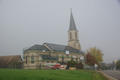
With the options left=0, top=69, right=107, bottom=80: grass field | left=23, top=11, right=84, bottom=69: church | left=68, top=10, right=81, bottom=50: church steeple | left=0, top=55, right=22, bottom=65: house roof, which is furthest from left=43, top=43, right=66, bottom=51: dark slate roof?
left=0, top=69, right=107, bottom=80: grass field

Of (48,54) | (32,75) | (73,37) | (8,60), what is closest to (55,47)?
(48,54)

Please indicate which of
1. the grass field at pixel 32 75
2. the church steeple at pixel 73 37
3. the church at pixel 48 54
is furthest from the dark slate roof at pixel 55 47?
the grass field at pixel 32 75

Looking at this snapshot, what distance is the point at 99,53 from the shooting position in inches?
1378

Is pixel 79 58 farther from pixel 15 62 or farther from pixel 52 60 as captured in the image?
pixel 15 62

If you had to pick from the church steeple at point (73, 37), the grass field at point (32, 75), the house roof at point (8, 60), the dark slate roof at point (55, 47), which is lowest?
the grass field at point (32, 75)

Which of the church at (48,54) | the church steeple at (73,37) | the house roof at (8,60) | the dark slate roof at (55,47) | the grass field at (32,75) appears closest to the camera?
the grass field at (32,75)

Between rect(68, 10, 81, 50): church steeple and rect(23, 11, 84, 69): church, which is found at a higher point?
rect(68, 10, 81, 50): church steeple

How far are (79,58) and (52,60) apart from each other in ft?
30.1

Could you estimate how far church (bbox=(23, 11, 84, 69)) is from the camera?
29.0m

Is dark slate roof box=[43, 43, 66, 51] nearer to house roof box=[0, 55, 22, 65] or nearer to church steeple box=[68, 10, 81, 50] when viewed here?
church steeple box=[68, 10, 81, 50]

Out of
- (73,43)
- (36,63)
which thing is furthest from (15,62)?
(73,43)

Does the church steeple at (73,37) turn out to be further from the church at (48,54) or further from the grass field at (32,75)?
the grass field at (32,75)

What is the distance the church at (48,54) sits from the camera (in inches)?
1143

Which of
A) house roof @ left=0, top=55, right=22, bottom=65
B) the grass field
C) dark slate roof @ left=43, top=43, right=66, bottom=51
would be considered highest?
dark slate roof @ left=43, top=43, right=66, bottom=51
